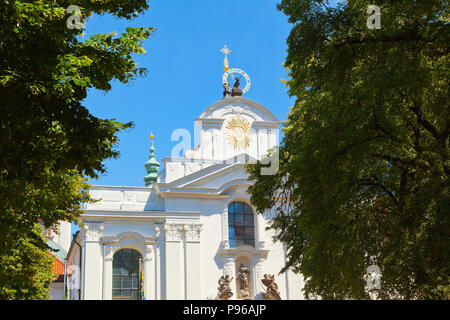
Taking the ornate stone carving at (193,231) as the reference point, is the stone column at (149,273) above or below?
below

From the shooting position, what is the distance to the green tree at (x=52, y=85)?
8.53 m

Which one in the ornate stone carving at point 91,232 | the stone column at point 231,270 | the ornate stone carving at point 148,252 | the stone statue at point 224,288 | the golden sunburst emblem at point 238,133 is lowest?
the stone statue at point 224,288

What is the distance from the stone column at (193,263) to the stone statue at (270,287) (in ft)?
12.4

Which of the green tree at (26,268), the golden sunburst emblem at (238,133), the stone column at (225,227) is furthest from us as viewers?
the golden sunburst emblem at (238,133)

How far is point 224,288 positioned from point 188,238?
136 inches

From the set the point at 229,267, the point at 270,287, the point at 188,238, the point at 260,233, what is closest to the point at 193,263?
→ the point at 188,238

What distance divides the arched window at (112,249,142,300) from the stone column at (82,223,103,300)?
3.60ft

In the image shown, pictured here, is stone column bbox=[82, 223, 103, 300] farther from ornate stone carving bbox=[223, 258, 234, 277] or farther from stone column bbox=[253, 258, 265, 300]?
stone column bbox=[253, 258, 265, 300]

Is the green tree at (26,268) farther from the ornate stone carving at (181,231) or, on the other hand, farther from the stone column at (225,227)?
the stone column at (225,227)

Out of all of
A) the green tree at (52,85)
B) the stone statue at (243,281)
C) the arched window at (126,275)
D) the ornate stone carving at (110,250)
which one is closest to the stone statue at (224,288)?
the stone statue at (243,281)

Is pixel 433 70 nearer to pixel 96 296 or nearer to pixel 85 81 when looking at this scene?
pixel 85 81

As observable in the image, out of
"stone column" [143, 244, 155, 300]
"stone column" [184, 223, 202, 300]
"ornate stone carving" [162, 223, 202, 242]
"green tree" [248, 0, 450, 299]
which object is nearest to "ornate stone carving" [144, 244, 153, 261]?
"stone column" [143, 244, 155, 300]

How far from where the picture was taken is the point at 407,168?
43.8 ft

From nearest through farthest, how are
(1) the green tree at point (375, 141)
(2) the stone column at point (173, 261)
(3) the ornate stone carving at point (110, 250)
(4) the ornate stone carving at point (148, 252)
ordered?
(1) the green tree at point (375, 141), (3) the ornate stone carving at point (110, 250), (2) the stone column at point (173, 261), (4) the ornate stone carving at point (148, 252)
